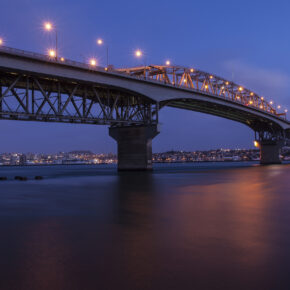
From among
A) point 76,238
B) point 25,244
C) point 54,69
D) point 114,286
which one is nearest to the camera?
point 114,286

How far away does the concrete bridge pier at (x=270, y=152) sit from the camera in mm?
111375

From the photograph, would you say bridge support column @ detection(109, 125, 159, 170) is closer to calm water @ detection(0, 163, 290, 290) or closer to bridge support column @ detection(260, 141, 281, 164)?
calm water @ detection(0, 163, 290, 290)

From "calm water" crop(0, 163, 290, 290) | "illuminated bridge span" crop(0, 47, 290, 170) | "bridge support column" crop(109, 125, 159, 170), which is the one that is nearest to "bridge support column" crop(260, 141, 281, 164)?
"illuminated bridge span" crop(0, 47, 290, 170)

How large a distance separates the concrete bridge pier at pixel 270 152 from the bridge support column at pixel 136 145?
6912cm

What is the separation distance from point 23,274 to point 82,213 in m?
7.45

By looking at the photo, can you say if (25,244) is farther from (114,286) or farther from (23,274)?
(114,286)

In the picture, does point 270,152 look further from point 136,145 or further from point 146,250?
point 146,250

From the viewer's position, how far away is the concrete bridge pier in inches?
4385

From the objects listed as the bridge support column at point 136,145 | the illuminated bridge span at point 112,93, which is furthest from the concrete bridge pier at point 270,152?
the bridge support column at point 136,145

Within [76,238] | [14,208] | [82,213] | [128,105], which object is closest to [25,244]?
[76,238]

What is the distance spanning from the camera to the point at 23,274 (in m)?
5.72

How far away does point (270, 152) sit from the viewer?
370 feet

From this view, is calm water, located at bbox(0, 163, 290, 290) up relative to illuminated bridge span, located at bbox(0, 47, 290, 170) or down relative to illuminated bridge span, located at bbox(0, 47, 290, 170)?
down

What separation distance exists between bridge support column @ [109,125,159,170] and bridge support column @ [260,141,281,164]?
69.2 m
